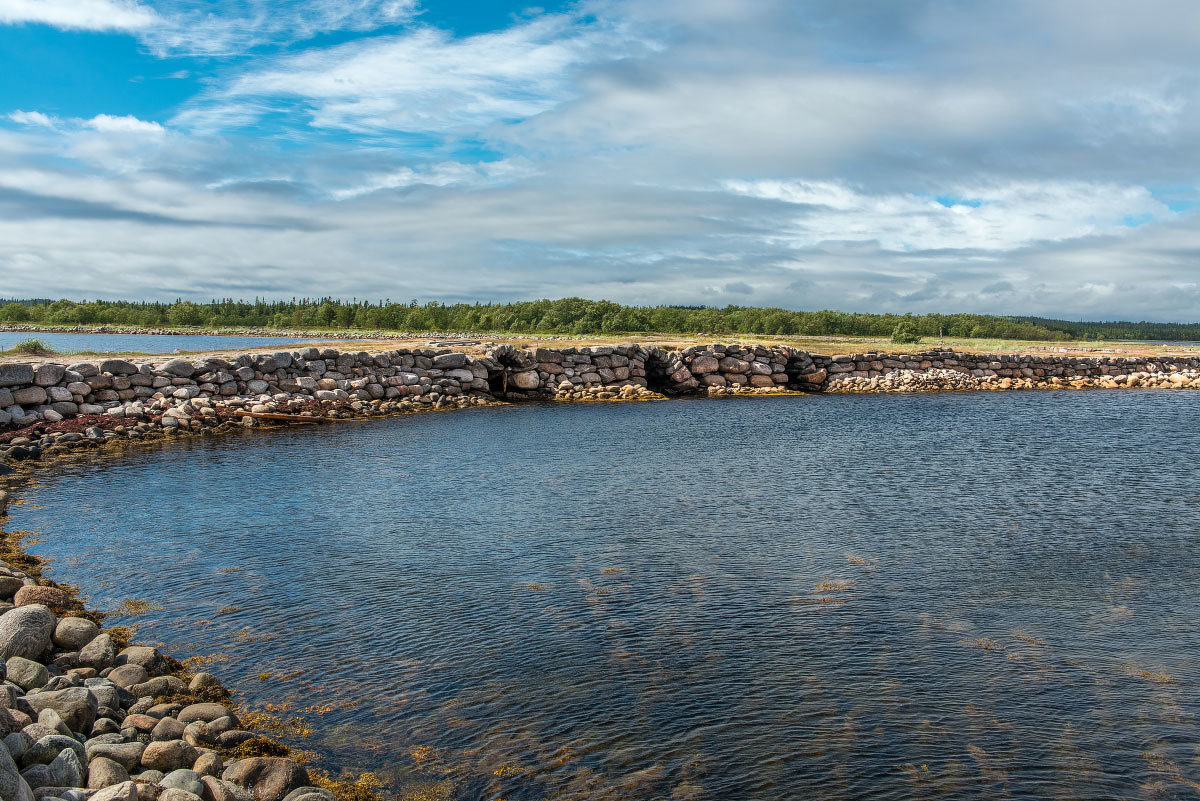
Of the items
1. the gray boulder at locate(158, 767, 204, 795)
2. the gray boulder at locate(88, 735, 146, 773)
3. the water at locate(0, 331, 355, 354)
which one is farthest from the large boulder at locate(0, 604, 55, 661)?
the water at locate(0, 331, 355, 354)

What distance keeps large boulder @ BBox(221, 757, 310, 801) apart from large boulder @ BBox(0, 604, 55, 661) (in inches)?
126

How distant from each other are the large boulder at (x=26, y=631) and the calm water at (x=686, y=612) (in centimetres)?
122

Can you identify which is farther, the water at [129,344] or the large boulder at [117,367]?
the water at [129,344]

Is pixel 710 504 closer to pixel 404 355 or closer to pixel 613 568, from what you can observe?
pixel 613 568

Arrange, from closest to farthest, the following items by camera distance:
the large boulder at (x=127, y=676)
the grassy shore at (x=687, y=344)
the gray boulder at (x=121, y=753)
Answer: the gray boulder at (x=121, y=753) → the large boulder at (x=127, y=676) → the grassy shore at (x=687, y=344)

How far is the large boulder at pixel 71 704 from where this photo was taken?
651 cm

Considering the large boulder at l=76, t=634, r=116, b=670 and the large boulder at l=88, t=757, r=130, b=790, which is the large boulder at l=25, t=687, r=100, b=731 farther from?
the large boulder at l=76, t=634, r=116, b=670

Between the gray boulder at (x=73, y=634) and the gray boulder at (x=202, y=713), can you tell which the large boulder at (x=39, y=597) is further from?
the gray boulder at (x=202, y=713)

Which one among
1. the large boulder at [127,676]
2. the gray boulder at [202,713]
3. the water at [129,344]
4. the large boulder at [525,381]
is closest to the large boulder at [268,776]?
the gray boulder at [202,713]

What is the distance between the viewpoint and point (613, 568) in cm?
1148

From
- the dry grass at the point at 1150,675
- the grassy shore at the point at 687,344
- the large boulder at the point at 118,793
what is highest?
the grassy shore at the point at 687,344

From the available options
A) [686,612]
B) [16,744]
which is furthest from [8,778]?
[686,612]

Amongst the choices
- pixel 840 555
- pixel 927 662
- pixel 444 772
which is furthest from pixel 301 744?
pixel 840 555

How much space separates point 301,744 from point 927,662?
6.22m
